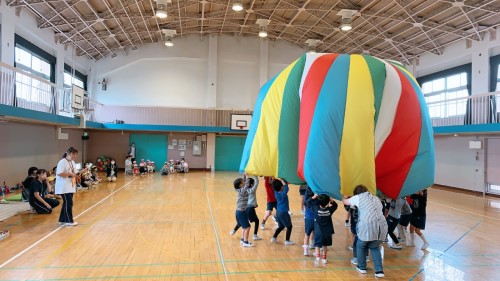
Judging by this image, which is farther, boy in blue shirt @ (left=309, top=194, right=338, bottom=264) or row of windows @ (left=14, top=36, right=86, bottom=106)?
row of windows @ (left=14, top=36, right=86, bottom=106)

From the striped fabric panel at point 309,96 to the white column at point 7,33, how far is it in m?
10.4

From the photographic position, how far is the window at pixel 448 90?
1361cm

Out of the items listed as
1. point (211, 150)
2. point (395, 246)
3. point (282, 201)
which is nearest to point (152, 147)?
point (211, 150)

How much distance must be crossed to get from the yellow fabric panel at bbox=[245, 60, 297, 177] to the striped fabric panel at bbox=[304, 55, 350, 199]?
3.02 feet

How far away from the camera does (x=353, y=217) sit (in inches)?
191

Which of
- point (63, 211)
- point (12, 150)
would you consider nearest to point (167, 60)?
point (12, 150)

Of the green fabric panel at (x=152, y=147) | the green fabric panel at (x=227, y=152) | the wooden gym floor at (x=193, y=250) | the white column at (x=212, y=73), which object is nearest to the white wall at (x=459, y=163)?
the wooden gym floor at (x=193, y=250)

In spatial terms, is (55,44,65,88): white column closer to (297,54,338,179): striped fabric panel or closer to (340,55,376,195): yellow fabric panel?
(297,54,338,179): striped fabric panel

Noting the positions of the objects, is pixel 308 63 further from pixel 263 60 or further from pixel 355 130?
pixel 263 60

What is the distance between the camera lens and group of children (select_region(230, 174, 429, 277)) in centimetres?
411

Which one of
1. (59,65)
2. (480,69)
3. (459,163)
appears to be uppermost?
(59,65)

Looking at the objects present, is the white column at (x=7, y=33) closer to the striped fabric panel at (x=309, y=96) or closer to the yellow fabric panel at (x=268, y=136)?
the yellow fabric panel at (x=268, y=136)

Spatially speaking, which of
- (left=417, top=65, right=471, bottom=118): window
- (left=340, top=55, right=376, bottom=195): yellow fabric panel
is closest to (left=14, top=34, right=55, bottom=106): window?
(left=340, top=55, right=376, bottom=195): yellow fabric panel

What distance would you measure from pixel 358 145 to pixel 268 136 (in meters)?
1.57
